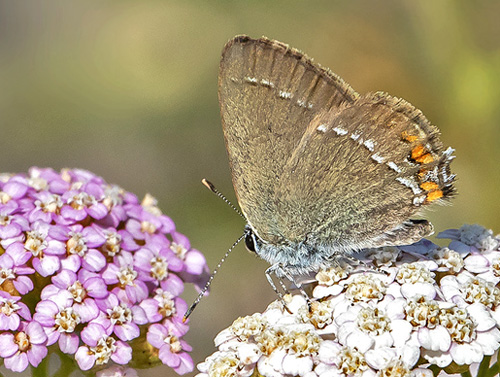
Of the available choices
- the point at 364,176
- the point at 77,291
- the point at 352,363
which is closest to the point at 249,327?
the point at 352,363

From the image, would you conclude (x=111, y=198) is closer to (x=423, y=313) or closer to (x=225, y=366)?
(x=225, y=366)

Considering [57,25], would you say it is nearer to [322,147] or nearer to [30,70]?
[30,70]

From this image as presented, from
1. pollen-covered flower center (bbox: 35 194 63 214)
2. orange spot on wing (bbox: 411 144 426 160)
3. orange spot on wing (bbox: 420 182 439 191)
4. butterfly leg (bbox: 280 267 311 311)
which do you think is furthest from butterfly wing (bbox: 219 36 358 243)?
pollen-covered flower center (bbox: 35 194 63 214)

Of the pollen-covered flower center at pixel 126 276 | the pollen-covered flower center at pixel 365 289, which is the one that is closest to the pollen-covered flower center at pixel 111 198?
the pollen-covered flower center at pixel 126 276

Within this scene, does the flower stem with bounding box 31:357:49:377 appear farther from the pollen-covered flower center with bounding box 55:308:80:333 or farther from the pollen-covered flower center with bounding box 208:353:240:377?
the pollen-covered flower center with bounding box 208:353:240:377

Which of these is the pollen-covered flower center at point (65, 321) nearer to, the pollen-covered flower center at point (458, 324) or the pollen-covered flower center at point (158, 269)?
the pollen-covered flower center at point (158, 269)

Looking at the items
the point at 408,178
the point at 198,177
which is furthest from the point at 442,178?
the point at 198,177
